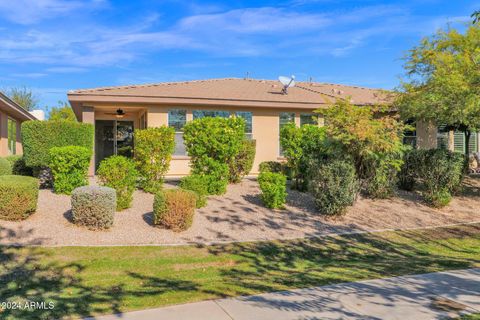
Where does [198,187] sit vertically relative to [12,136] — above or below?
below

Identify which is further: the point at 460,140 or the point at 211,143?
the point at 460,140

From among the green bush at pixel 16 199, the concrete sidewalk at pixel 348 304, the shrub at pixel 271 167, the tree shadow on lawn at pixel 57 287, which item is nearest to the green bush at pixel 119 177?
the green bush at pixel 16 199

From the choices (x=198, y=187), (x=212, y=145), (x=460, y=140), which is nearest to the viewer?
(x=198, y=187)

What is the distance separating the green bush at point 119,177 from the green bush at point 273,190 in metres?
Answer: 3.20

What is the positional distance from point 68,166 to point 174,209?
11.3 feet

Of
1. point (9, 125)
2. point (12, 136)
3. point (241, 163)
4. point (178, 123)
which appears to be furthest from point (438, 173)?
point (12, 136)

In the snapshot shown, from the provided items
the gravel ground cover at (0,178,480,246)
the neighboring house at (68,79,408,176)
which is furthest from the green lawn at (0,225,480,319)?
the neighboring house at (68,79,408,176)

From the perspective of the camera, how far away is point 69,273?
6.11 metres

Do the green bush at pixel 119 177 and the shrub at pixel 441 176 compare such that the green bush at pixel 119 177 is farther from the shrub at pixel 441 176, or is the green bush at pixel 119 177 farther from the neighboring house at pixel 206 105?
the shrub at pixel 441 176

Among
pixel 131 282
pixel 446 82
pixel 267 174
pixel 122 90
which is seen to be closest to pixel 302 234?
pixel 267 174

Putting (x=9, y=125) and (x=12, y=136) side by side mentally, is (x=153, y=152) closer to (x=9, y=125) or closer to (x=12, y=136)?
(x=9, y=125)

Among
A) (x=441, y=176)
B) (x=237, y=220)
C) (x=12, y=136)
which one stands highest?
(x=12, y=136)

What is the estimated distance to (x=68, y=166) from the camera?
400 inches

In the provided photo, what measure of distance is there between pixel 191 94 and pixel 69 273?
10238 millimetres
